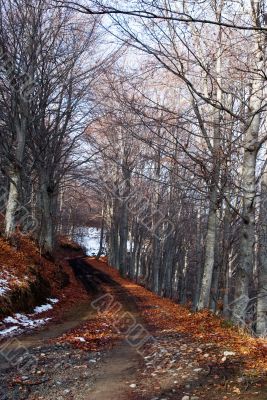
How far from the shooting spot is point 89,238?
7038cm

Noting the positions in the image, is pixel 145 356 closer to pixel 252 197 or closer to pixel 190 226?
pixel 252 197

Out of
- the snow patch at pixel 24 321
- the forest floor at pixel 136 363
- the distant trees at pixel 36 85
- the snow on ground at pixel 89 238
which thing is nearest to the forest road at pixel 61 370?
the forest floor at pixel 136 363

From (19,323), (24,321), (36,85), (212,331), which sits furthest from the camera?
(36,85)

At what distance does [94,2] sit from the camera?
4523 millimetres

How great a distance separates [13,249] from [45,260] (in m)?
3.98

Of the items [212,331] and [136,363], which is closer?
[136,363]

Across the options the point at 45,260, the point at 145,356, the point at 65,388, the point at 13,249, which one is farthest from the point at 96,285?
the point at 65,388

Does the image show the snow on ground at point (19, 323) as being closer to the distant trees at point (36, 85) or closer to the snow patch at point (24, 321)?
the snow patch at point (24, 321)

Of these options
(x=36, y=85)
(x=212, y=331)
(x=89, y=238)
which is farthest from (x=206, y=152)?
(x=89, y=238)

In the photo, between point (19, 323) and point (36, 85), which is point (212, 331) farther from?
point (36, 85)

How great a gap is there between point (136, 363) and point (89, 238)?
64.3 m

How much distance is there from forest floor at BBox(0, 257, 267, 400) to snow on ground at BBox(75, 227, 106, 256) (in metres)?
53.9

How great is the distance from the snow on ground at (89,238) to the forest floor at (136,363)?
5393 centimetres

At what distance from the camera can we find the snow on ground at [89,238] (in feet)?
213
